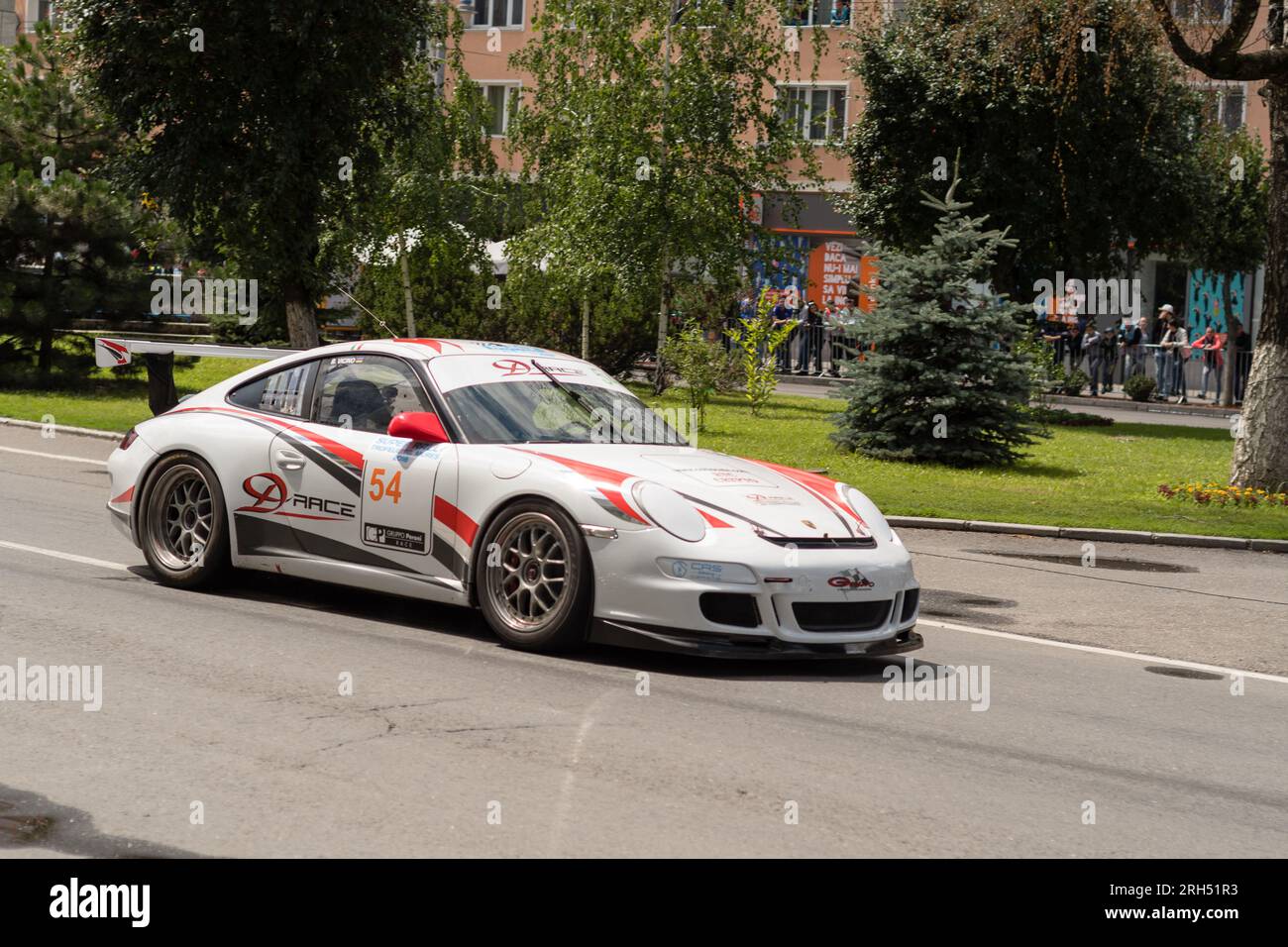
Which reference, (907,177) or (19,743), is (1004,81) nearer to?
(907,177)

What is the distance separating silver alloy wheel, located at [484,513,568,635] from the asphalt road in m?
0.21

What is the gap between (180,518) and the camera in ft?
30.7

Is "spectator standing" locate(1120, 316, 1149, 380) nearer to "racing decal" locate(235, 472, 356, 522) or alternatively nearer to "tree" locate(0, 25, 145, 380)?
"tree" locate(0, 25, 145, 380)

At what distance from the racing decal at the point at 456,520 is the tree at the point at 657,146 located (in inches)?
813

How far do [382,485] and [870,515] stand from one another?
254cm

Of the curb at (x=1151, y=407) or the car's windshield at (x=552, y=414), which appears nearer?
the car's windshield at (x=552, y=414)

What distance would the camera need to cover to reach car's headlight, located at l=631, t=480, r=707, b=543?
7.54m

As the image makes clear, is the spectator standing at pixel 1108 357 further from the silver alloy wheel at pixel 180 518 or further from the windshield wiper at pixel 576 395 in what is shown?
the silver alloy wheel at pixel 180 518

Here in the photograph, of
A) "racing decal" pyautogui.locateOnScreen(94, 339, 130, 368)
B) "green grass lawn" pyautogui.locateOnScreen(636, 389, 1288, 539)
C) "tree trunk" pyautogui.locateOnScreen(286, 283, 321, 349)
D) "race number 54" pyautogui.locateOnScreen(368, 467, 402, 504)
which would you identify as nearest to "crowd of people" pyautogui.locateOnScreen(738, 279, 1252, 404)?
"green grass lawn" pyautogui.locateOnScreen(636, 389, 1288, 539)

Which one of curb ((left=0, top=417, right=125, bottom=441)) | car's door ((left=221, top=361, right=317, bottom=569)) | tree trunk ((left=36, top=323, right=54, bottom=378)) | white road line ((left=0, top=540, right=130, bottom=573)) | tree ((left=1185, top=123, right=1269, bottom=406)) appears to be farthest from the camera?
tree ((left=1185, top=123, right=1269, bottom=406))

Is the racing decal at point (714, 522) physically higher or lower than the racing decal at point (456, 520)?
higher

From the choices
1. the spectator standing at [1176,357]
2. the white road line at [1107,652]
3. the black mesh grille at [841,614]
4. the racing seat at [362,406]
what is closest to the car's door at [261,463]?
the racing seat at [362,406]

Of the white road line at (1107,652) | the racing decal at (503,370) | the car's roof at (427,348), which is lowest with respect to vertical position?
the white road line at (1107,652)

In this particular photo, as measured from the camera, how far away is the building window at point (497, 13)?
176 feet
